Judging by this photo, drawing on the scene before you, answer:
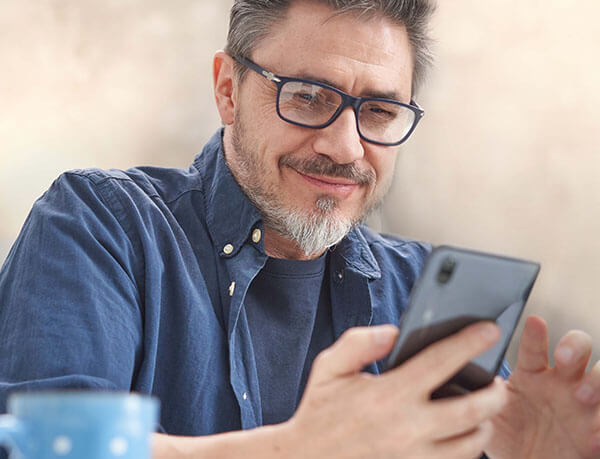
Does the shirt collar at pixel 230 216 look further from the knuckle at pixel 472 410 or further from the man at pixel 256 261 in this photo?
the knuckle at pixel 472 410

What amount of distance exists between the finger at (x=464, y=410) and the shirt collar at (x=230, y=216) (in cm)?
80

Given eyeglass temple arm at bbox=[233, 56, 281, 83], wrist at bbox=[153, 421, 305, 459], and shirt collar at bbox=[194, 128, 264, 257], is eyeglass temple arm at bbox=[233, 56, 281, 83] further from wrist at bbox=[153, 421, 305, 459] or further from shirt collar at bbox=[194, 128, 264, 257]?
wrist at bbox=[153, 421, 305, 459]

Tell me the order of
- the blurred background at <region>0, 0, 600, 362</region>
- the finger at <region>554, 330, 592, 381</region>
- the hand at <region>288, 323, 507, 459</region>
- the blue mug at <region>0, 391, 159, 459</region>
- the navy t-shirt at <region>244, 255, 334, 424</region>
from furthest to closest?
1. the blurred background at <region>0, 0, 600, 362</region>
2. the navy t-shirt at <region>244, 255, 334, 424</region>
3. the finger at <region>554, 330, 592, 381</region>
4. the hand at <region>288, 323, 507, 459</region>
5. the blue mug at <region>0, 391, 159, 459</region>

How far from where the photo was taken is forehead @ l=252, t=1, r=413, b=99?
1504 mm

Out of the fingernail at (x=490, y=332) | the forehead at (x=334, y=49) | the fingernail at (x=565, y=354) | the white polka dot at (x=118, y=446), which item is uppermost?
the forehead at (x=334, y=49)

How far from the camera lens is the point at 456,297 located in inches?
30.3

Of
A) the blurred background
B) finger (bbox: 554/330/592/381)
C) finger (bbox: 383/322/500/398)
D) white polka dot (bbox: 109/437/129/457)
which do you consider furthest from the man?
the blurred background

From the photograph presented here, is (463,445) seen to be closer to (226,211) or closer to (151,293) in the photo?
(151,293)

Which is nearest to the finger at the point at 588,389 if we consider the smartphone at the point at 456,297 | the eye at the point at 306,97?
the smartphone at the point at 456,297

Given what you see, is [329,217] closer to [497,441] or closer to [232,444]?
[497,441]

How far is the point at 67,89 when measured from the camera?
248 cm

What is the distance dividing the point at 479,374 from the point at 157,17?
2.15 m

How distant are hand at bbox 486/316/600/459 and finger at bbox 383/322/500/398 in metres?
0.39

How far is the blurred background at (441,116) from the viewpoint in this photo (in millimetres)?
2029
